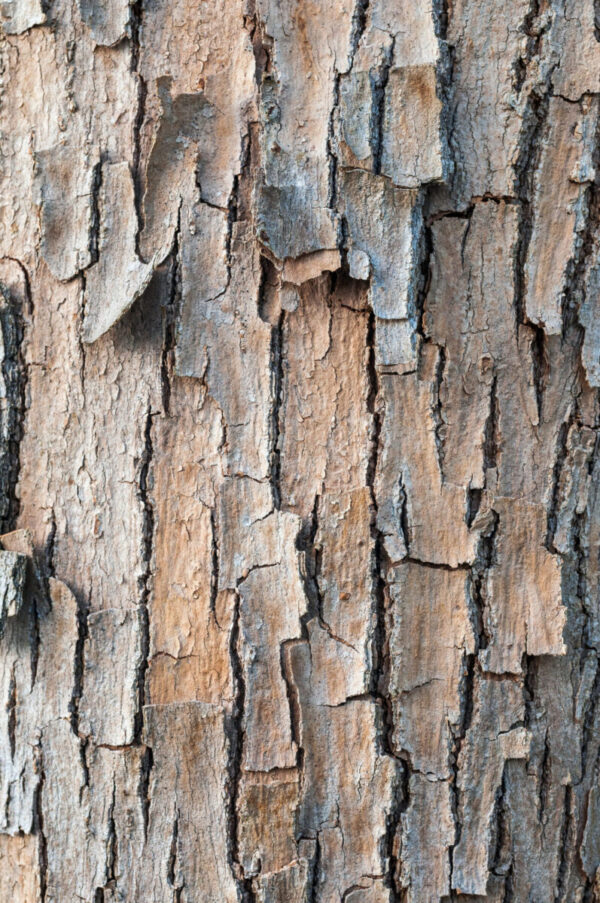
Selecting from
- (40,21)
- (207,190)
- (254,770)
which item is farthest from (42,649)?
(40,21)

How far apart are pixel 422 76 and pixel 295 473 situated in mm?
578

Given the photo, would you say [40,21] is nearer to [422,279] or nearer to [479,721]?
[422,279]

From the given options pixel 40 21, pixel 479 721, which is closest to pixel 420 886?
pixel 479 721

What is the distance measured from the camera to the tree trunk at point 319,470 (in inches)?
42.0

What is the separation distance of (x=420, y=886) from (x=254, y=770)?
0.92ft

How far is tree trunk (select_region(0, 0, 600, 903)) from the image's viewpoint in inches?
42.0

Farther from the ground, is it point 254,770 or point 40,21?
point 40,21

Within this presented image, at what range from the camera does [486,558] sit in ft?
3.57

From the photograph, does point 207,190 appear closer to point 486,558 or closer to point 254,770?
point 486,558

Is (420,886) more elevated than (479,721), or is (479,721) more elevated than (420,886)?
(479,721)

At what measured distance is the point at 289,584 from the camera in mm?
1072

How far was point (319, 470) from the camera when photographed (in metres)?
1.09

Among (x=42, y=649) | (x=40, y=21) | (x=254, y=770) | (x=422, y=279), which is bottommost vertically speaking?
(x=254, y=770)

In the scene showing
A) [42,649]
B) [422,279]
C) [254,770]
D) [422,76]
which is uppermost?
[422,76]
